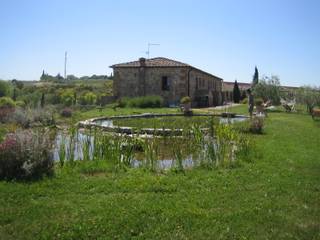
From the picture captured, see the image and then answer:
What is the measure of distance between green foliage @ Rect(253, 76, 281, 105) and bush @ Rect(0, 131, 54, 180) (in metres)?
25.4

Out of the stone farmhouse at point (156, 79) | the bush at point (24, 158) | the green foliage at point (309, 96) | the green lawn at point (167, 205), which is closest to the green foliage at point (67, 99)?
the stone farmhouse at point (156, 79)

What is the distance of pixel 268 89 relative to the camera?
2953cm

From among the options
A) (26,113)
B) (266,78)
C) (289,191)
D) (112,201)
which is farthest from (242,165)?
(266,78)

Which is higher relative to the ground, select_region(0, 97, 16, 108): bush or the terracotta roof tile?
the terracotta roof tile

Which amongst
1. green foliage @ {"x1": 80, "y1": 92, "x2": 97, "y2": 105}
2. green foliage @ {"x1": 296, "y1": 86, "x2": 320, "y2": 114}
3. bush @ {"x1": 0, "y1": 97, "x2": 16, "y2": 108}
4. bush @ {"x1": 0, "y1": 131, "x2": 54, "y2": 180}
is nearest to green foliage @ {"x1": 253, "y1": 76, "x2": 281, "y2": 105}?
green foliage @ {"x1": 296, "y1": 86, "x2": 320, "y2": 114}

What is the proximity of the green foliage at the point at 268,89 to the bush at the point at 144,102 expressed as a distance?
799 cm

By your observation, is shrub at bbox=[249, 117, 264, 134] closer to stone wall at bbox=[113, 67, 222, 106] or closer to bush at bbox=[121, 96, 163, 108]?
bush at bbox=[121, 96, 163, 108]

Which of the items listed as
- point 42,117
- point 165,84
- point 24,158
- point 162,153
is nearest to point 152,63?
point 165,84

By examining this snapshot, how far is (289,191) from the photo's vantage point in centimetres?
576

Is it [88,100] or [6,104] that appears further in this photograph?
[88,100]

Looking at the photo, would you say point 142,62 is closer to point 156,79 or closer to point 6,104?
point 156,79

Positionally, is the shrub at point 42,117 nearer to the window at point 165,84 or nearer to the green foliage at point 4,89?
the window at point 165,84

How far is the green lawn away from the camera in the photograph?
166 inches

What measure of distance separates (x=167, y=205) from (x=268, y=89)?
1031 inches
